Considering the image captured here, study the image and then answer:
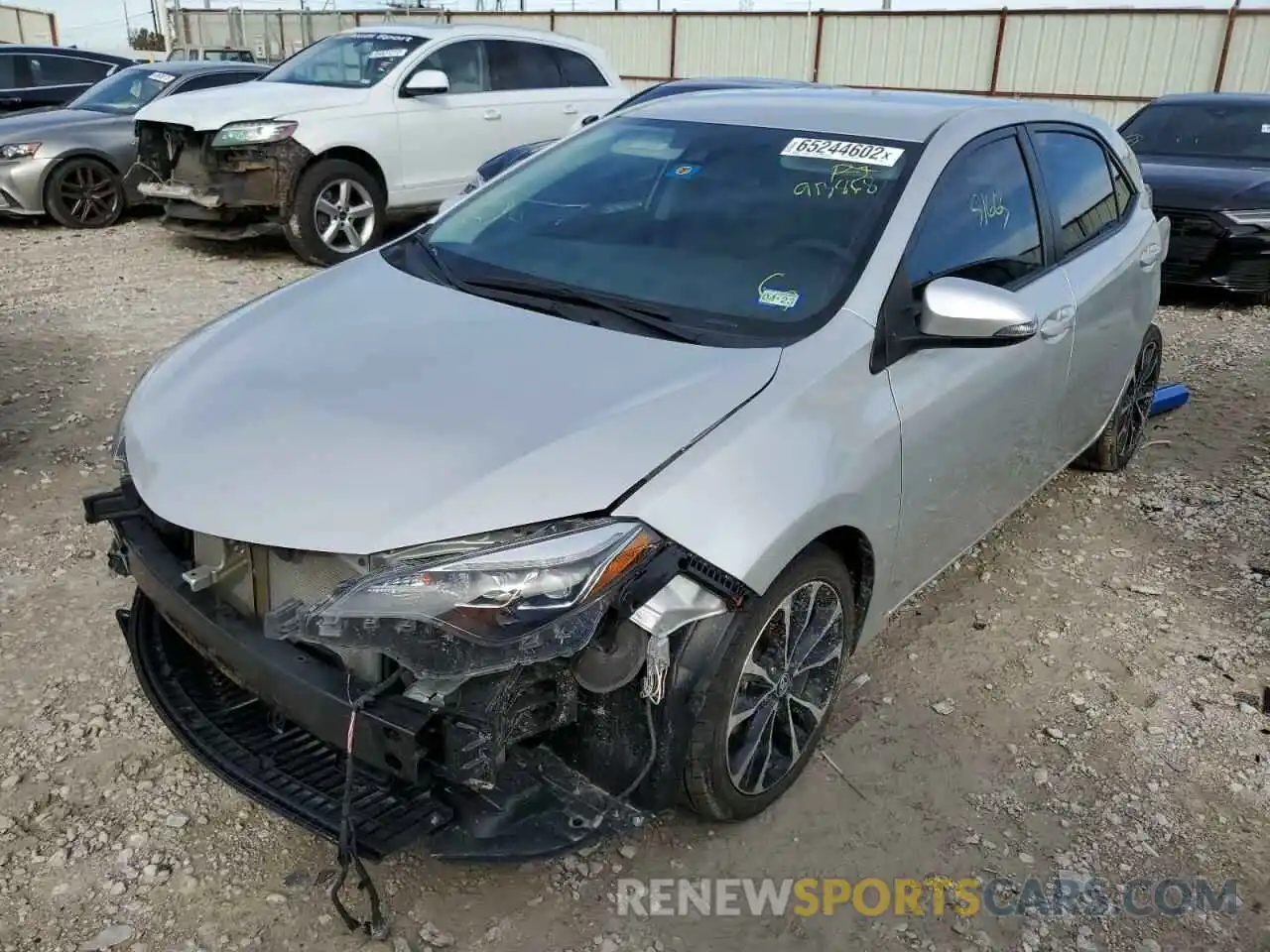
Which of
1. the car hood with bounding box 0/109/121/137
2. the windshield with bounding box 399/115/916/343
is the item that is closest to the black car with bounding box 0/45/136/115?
the car hood with bounding box 0/109/121/137

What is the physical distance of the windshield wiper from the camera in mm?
2736

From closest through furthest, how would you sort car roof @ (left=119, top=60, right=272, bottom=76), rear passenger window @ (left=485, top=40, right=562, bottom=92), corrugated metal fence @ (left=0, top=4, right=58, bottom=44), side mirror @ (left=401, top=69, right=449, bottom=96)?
side mirror @ (left=401, top=69, right=449, bottom=96)
rear passenger window @ (left=485, top=40, right=562, bottom=92)
car roof @ (left=119, top=60, right=272, bottom=76)
corrugated metal fence @ (left=0, top=4, right=58, bottom=44)

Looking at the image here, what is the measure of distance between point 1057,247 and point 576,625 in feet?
Result: 8.30

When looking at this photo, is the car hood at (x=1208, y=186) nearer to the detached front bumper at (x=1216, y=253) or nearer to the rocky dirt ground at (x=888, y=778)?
the detached front bumper at (x=1216, y=253)

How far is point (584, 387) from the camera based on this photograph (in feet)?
8.05

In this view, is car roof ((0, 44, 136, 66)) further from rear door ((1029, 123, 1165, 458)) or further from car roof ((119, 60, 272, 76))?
rear door ((1029, 123, 1165, 458))

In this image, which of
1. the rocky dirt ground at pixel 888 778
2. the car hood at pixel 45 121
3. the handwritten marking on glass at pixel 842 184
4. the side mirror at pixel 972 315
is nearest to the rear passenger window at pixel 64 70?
the car hood at pixel 45 121

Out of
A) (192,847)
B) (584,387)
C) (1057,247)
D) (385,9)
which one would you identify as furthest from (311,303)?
(385,9)

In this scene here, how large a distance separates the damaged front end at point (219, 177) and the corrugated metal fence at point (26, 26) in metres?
25.7

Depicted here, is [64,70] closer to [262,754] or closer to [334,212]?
[334,212]

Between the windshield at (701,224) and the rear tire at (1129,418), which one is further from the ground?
the windshield at (701,224)

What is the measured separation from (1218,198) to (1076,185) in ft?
15.0

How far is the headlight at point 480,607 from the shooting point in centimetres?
206

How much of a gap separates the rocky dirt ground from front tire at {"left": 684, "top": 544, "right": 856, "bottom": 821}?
16 cm
